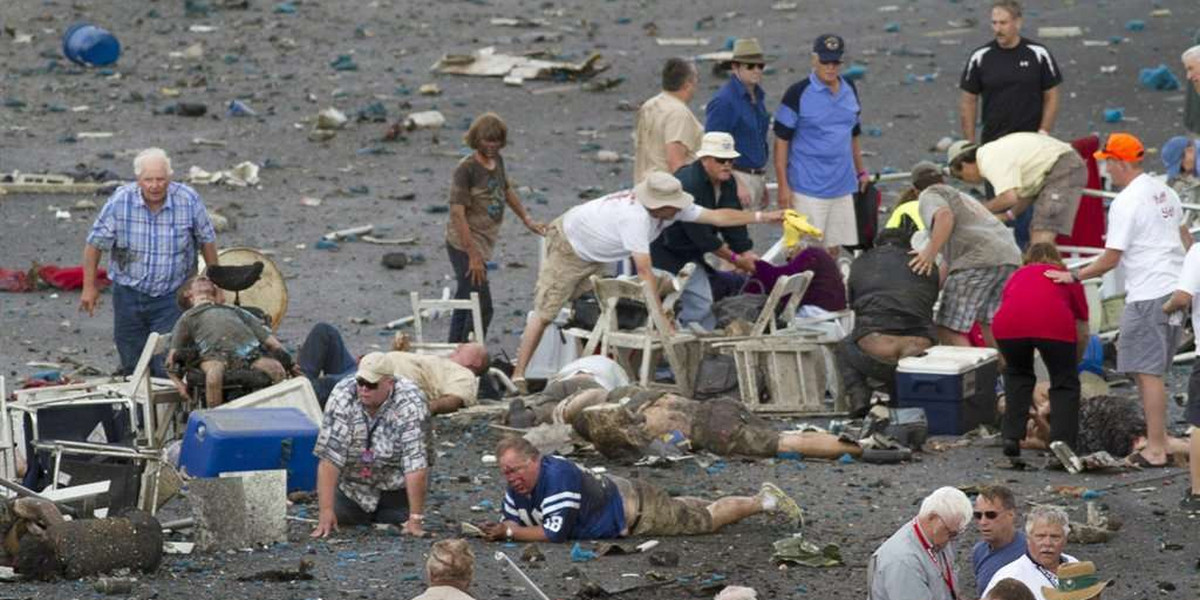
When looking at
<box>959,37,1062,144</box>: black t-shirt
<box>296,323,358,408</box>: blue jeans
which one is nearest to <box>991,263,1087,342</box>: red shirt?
<box>296,323,358,408</box>: blue jeans

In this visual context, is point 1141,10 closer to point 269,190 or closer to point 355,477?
point 269,190

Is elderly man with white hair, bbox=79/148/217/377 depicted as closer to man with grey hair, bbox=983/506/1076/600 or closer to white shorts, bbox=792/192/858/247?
white shorts, bbox=792/192/858/247

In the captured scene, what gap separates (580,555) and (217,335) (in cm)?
316

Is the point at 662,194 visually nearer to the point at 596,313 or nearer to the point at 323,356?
the point at 596,313

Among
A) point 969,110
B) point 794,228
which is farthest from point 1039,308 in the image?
point 969,110

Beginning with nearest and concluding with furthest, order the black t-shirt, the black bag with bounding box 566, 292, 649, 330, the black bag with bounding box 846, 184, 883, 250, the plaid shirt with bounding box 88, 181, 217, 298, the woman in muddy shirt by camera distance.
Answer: the plaid shirt with bounding box 88, 181, 217, 298
the black bag with bounding box 566, 292, 649, 330
the woman in muddy shirt
the black bag with bounding box 846, 184, 883, 250
the black t-shirt

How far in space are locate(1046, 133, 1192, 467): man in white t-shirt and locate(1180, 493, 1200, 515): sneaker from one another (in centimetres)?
95

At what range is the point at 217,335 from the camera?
13.2m

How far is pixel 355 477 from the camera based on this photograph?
456 inches

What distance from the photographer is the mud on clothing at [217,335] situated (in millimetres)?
13203

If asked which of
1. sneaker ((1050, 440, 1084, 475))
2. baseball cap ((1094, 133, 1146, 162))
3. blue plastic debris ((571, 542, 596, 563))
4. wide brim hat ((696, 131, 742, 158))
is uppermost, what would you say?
baseball cap ((1094, 133, 1146, 162))

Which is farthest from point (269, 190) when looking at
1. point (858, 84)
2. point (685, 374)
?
point (685, 374)

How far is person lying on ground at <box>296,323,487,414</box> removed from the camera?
1398 centimetres

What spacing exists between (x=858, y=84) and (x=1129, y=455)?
506 inches
